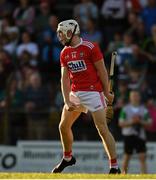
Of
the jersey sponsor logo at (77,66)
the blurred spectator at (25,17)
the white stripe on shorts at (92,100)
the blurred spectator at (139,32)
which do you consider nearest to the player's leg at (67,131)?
the white stripe on shorts at (92,100)

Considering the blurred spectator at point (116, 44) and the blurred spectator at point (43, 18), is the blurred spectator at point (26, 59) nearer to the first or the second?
the blurred spectator at point (43, 18)

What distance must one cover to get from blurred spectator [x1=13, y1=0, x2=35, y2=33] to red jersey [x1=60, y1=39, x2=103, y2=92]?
30.8ft

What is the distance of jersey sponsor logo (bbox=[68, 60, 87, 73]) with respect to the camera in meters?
12.8

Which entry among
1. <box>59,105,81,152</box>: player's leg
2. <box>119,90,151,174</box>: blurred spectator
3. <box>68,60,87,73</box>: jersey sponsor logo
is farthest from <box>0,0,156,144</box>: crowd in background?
<box>68,60,87,73</box>: jersey sponsor logo

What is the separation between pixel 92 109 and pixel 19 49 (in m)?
8.59

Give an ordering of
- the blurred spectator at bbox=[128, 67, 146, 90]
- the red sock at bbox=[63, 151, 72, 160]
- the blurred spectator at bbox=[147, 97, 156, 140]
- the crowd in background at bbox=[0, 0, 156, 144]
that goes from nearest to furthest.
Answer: the red sock at bbox=[63, 151, 72, 160] < the blurred spectator at bbox=[147, 97, 156, 140] < the blurred spectator at bbox=[128, 67, 146, 90] < the crowd in background at bbox=[0, 0, 156, 144]

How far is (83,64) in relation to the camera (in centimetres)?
1284

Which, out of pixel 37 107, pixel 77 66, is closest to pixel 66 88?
pixel 77 66

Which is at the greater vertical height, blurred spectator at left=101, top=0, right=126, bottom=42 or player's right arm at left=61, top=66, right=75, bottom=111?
player's right arm at left=61, top=66, right=75, bottom=111

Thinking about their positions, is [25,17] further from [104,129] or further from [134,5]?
[104,129]

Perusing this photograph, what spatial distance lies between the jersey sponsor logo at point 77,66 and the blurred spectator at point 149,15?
8.50m

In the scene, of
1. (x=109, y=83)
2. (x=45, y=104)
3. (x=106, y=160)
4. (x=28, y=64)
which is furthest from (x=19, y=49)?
(x=109, y=83)

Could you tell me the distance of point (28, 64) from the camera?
20625 millimetres

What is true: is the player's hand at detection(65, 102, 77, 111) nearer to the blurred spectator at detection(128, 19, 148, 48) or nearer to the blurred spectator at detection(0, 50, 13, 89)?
the blurred spectator at detection(0, 50, 13, 89)
